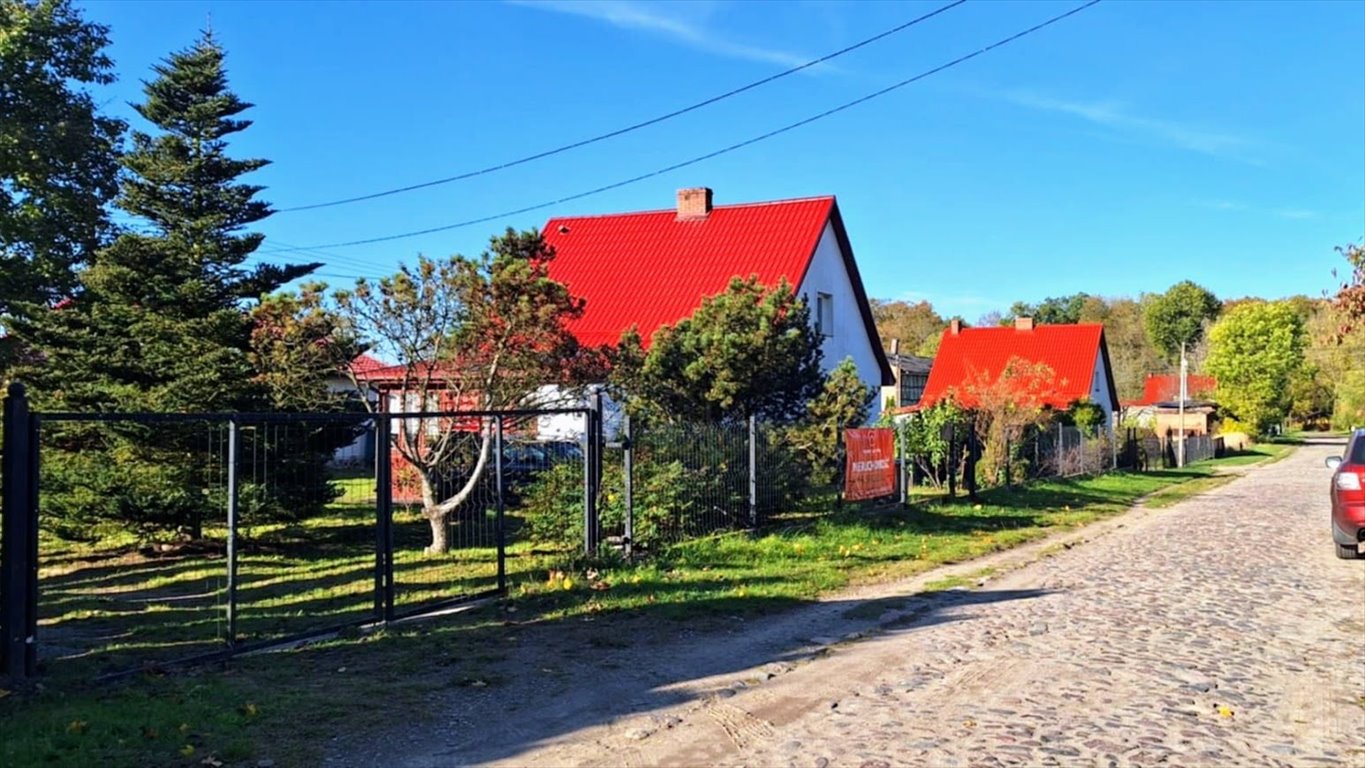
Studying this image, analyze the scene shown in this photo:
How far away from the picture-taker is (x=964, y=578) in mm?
11906

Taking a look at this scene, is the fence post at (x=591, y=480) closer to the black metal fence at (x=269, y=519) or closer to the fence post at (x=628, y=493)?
the black metal fence at (x=269, y=519)

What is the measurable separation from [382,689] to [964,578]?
290 inches

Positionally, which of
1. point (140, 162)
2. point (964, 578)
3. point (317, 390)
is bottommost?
point (964, 578)

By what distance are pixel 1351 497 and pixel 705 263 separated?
58.3ft

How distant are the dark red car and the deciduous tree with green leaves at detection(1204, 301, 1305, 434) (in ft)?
216

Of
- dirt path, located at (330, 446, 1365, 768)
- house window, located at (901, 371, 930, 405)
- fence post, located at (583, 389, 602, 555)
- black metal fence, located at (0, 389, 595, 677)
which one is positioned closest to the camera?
dirt path, located at (330, 446, 1365, 768)

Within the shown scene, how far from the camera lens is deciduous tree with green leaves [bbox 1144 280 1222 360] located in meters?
98.0

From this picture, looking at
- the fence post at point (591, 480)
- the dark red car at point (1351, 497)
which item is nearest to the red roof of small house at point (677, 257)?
the fence post at point (591, 480)

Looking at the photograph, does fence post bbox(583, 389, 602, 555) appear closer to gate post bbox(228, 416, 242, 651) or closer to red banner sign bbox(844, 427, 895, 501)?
gate post bbox(228, 416, 242, 651)

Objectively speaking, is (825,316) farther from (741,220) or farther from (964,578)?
(964,578)

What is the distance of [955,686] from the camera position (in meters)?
6.87

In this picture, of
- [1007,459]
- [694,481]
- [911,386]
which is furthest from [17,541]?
[911,386]

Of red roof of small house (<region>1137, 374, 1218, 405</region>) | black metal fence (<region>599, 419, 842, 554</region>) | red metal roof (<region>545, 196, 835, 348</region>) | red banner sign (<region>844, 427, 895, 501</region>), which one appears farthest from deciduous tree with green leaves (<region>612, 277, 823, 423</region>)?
red roof of small house (<region>1137, 374, 1218, 405</region>)

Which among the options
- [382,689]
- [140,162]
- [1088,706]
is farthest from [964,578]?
[140,162]
